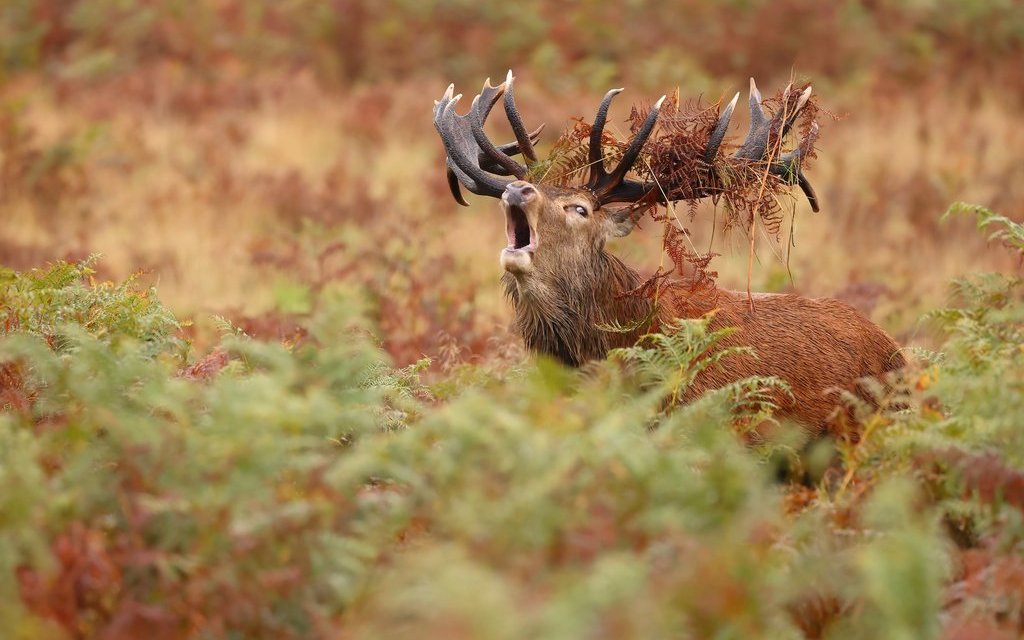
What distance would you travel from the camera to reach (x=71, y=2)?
20.3 m

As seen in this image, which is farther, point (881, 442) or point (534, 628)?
point (881, 442)

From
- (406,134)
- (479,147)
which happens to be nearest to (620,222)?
(479,147)

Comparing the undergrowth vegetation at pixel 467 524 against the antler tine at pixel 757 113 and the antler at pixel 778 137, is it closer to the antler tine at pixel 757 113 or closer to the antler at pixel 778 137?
the antler at pixel 778 137

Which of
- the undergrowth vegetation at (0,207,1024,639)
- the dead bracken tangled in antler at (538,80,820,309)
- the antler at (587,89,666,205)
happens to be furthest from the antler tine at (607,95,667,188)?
the undergrowth vegetation at (0,207,1024,639)

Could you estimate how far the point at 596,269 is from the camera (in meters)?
6.93

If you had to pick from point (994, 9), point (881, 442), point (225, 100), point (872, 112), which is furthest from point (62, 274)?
point (994, 9)

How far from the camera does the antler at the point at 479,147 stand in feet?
22.7

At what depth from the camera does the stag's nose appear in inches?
258

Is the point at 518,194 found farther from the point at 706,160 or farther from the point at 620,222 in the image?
the point at 706,160

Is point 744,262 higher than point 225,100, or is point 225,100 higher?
point 225,100

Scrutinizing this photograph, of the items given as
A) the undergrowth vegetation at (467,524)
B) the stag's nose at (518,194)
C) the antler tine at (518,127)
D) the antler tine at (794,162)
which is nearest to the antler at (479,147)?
the antler tine at (518,127)

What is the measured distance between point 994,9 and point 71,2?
13.5 m

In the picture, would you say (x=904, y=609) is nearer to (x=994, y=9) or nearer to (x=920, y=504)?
(x=920, y=504)

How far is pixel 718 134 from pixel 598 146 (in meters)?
0.60
